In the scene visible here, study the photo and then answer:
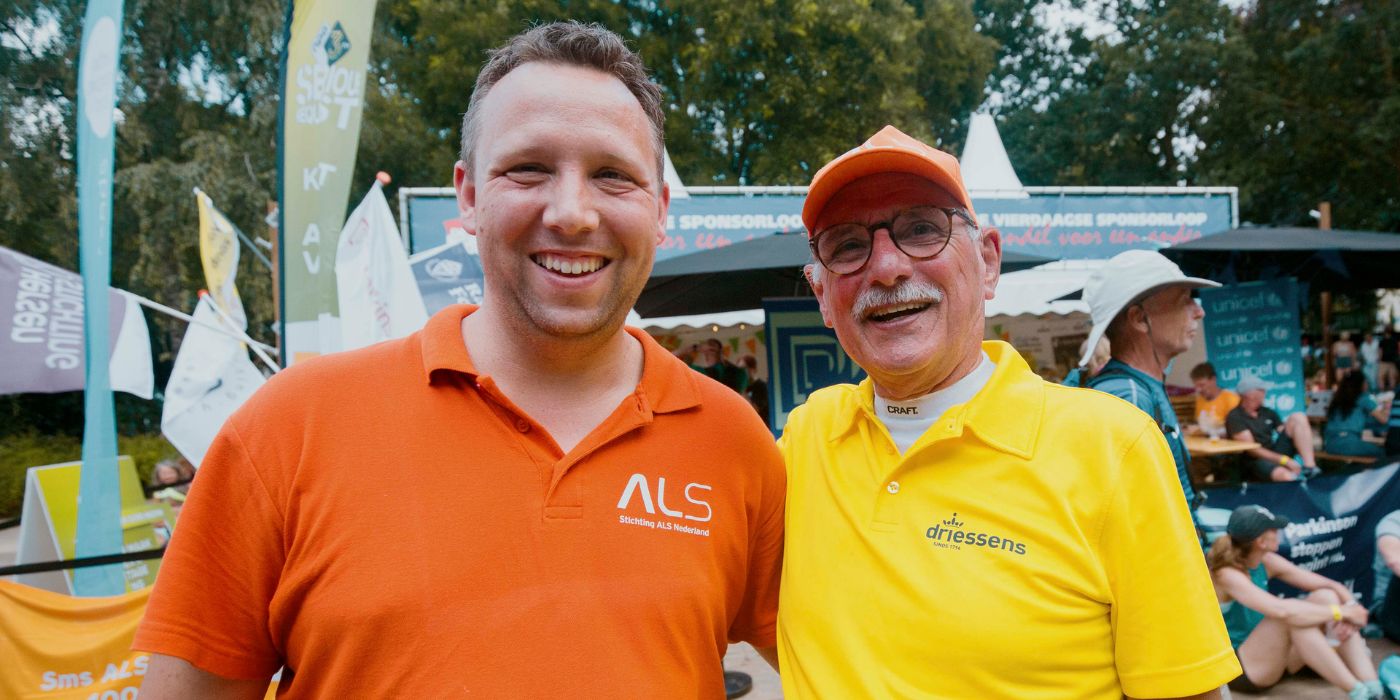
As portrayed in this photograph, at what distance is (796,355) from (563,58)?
4507 mm

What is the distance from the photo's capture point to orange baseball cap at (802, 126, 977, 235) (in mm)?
1621

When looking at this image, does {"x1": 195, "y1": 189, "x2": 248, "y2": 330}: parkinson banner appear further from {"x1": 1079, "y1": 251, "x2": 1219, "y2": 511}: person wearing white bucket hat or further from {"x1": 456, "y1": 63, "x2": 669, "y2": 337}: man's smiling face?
{"x1": 1079, "y1": 251, "x2": 1219, "y2": 511}: person wearing white bucket hat

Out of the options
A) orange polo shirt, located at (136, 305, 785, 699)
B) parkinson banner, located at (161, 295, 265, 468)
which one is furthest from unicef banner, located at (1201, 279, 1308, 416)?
parkinson banner, located at (161, 295, 265, 468)

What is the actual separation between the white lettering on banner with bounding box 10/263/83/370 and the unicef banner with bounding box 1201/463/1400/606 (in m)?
7.16

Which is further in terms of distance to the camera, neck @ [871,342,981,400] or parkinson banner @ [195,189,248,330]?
parkinson banner @ [195,189,248,330]

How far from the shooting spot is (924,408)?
1664 mm

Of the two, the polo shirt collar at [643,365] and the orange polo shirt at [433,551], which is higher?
the polo shirt collar at [643,365]

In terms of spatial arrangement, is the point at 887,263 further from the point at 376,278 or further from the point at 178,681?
the point at 376,278

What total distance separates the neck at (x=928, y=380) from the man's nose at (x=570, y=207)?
0.67 metres

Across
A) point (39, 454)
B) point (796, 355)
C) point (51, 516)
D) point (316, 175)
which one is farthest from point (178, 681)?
point (39, 454)

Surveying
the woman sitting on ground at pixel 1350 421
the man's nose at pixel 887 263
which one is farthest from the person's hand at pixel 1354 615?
the man's nose at pixel 887 263

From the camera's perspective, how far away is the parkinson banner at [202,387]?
528 centimetres

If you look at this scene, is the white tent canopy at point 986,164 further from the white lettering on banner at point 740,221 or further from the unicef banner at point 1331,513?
the unicef banner at point 1331,513

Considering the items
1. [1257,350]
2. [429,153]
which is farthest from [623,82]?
[429,153]
